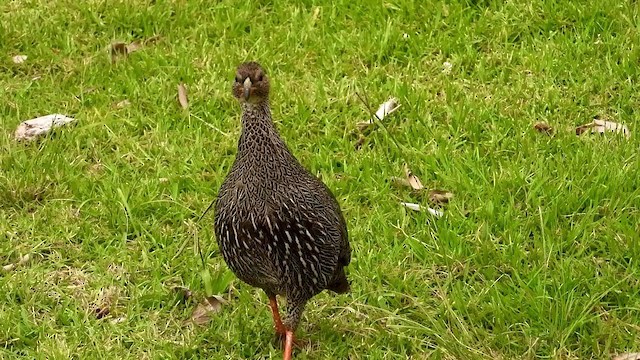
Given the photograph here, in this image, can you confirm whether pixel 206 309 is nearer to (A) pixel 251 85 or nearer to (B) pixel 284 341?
(B) pixel 284 341

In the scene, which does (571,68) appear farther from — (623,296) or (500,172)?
(623,296)

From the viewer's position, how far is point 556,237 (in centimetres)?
397

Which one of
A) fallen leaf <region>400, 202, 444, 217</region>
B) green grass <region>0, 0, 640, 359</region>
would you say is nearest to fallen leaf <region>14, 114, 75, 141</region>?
green grass <region>0, 0, 640, 359</region>

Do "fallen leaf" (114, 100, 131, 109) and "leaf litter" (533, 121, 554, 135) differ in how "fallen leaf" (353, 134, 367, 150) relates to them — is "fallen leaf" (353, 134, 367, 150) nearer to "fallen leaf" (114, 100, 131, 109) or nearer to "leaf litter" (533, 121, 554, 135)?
"leaf litter" (533, 121, 554, 135)

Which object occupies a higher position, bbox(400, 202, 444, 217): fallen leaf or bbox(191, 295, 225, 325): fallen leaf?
bbox(400, 202, 444, 217): fallen leaf

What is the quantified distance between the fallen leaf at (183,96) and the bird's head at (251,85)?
180 centimetres

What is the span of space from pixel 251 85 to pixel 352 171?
138 cm

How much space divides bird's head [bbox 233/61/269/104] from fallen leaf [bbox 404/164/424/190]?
4.27 ft

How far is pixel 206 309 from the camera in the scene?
3.78 m

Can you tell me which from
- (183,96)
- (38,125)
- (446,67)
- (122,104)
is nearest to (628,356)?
(446,67)

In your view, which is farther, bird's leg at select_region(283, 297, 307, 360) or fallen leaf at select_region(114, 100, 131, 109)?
fallen leaf at select_region(114, 100, 131, 109)

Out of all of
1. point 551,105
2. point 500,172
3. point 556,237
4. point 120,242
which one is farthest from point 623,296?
point 120,242

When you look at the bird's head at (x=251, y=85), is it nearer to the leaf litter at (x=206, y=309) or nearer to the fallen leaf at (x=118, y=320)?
the leaf litter at (x=206, y=309)

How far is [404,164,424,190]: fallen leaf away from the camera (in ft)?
14.2
